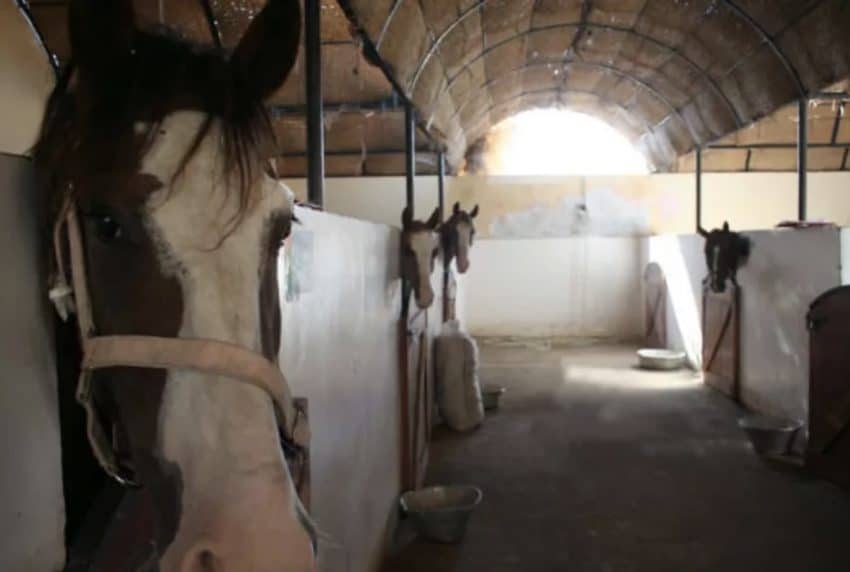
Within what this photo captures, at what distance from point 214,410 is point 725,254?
6421 millimetres

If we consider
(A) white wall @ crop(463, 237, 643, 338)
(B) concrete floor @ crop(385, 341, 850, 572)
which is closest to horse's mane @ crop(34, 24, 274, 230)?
(B) concrete floor @ crop(385, 341, 850, 572)

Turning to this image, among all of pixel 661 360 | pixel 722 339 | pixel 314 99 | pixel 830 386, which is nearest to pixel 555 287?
pixel 661 360

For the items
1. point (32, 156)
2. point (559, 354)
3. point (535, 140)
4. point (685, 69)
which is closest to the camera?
point (32, 156)

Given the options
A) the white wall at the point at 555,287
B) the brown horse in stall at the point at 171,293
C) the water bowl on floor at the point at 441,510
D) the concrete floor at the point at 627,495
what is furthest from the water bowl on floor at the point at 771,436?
the white wall at the point at 555,287

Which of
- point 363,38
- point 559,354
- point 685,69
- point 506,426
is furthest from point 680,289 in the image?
point 363,38

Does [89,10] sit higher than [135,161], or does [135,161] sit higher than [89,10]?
[89,10]

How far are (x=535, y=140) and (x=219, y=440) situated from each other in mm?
11993

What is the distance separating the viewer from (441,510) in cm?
348

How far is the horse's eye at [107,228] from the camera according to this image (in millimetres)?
897

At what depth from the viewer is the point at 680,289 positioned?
28.8 feet

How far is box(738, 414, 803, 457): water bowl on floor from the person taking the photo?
4.85 metres

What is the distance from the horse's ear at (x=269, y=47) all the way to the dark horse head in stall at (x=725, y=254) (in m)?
6.01

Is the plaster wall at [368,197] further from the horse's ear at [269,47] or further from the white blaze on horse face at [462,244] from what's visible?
the horse's ear at [269,47]

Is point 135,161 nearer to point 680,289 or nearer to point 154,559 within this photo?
point 154,559
